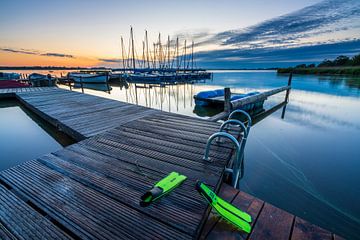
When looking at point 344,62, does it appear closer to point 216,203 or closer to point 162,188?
point 216,203

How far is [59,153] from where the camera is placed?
2875 mm

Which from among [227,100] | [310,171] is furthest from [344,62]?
[310,171]

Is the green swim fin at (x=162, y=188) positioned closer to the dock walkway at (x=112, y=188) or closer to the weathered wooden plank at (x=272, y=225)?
the dock walkway at (x=112, y=188)

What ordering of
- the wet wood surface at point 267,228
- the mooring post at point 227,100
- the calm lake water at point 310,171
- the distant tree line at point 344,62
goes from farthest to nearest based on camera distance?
the distant tree line at point 344,62
the mooring post at point 227,100
the calm lake water at point 310,171
the wet wood surface at point 267,228

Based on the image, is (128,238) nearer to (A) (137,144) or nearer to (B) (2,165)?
(A) (137,144)

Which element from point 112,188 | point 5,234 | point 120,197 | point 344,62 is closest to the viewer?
point 5,234

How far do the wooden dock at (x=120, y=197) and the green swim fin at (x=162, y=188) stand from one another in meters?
0.07

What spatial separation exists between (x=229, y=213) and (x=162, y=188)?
0.79 meters

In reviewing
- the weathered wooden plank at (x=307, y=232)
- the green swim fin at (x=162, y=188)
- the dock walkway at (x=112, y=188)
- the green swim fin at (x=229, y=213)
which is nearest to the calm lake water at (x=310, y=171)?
the weathered wooden plank at (x=307, y=232)

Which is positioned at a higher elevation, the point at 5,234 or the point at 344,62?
the point at 344,62

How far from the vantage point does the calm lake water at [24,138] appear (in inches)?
194

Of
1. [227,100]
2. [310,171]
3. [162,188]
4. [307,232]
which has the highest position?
[227,100]

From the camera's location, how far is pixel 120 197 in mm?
1851

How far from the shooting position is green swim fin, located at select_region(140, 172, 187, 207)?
→ 1.71m
